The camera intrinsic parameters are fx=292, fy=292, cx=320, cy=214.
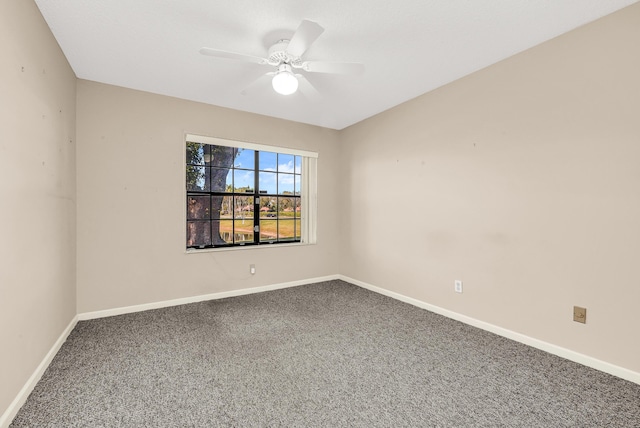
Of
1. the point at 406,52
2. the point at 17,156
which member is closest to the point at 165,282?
the point at 17,156

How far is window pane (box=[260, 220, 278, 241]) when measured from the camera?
13.7ft

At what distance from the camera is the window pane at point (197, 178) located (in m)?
3.67

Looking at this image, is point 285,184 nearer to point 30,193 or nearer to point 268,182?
point 268,182

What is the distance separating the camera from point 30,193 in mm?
1810

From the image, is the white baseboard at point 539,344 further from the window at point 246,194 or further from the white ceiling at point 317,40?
the white ceiling at point 317,40

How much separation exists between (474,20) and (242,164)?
299cm

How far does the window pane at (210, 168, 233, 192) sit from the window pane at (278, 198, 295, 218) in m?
0.78

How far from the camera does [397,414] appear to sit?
5.22ft

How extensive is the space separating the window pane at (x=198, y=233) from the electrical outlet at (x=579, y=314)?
3717 millimetres

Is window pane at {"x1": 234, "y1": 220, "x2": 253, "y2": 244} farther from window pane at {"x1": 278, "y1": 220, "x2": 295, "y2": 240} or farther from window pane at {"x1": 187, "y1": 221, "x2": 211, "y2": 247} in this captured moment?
window pane at {"x1": 278, "y1": 220, "x2": 295, "y2": 240}

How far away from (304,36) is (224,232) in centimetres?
274

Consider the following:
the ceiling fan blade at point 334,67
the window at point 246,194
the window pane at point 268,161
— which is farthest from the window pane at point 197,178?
the ceiling fan blade at point 334,67

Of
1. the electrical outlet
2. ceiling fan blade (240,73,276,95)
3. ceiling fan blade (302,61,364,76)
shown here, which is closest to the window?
ceiling fan blade (240,73,276,95)

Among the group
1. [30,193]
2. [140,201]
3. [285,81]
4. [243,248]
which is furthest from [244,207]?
[30,193]
